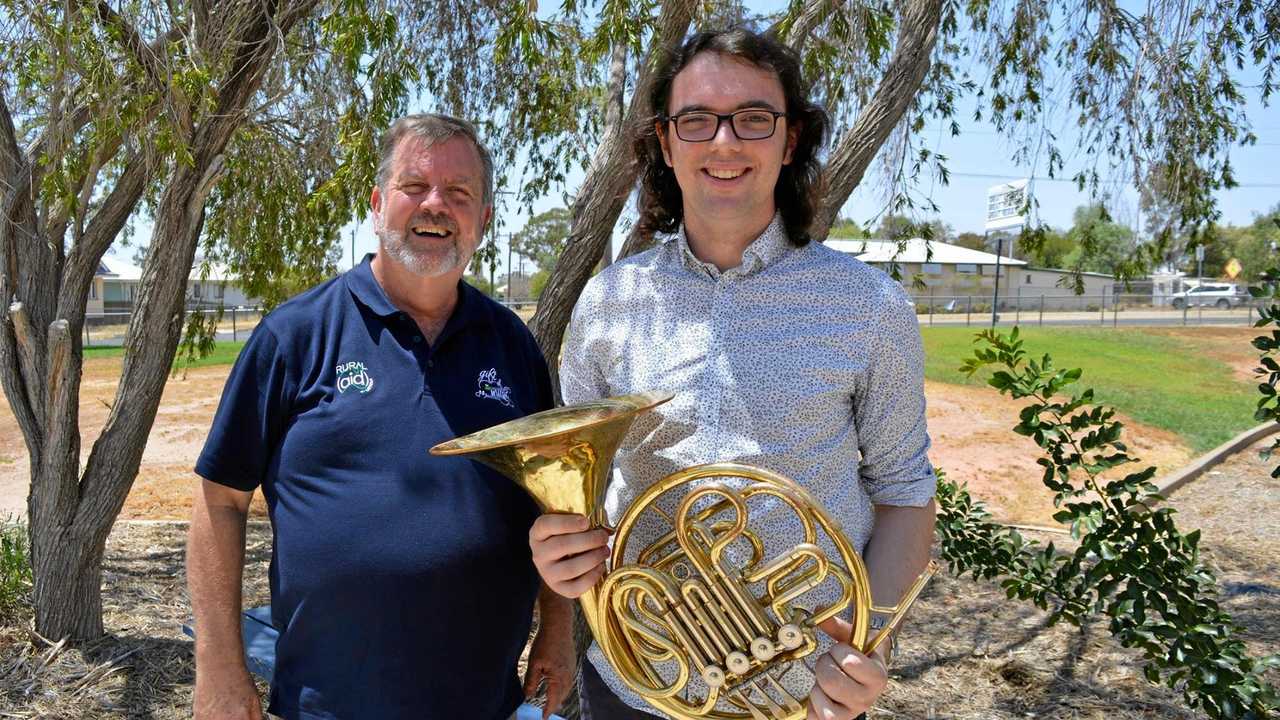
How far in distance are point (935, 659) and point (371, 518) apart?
3183mm

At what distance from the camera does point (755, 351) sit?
1616mm

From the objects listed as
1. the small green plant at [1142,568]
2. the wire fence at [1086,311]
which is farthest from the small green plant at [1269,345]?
the wire fence at [1086,311]

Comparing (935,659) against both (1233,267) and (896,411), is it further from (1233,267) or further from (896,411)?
(1233,267)

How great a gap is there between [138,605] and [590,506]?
3.86m

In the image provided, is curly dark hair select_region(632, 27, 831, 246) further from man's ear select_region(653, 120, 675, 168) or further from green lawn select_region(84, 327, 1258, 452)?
green lawn select_region(84, 327, 1258, 452)

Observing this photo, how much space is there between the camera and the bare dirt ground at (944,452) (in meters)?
7.43

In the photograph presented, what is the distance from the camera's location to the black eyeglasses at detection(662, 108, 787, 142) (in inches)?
64.1

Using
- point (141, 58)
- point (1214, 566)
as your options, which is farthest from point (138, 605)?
point (1214, 566)

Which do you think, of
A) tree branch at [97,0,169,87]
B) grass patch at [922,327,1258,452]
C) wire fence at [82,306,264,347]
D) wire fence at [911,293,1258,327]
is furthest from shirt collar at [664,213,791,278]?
wire fence at [911,293,1258,327]

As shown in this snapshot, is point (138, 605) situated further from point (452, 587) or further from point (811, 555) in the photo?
point (811, 555)

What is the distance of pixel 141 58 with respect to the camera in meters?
3.16

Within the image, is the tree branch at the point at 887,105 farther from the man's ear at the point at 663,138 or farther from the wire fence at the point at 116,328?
the wire fence at the point at 116,328

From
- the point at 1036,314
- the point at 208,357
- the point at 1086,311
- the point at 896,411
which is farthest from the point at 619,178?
the point at 1086,311

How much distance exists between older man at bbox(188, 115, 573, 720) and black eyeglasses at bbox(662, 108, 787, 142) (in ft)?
1.89
